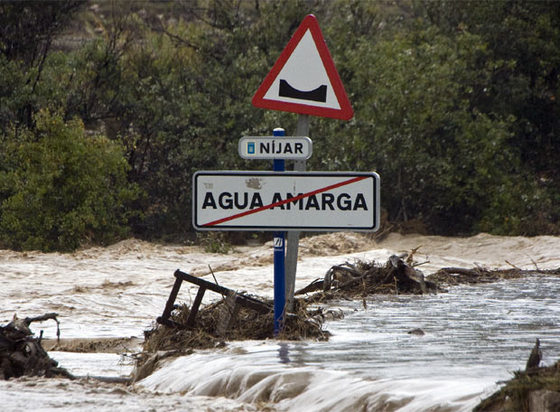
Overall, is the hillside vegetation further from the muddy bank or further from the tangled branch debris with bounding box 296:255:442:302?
the muddy bank

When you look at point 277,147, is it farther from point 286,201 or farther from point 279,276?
point 279,276

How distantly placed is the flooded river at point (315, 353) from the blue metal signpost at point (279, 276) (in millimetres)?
281

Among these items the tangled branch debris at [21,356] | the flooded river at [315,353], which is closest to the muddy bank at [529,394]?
the flooded river at [315,353]

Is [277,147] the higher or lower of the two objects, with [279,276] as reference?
higher

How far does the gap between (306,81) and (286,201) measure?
0.77m

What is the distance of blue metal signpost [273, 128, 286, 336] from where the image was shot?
6305 millimetres

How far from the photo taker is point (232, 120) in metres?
23.9

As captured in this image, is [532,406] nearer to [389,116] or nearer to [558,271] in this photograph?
[558,271]

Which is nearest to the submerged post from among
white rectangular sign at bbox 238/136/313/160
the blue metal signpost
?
the blue metal signpost

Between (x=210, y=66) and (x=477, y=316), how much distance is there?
62.3 ft

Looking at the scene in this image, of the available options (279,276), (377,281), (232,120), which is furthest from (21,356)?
(232,120)

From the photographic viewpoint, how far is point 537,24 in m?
29.5

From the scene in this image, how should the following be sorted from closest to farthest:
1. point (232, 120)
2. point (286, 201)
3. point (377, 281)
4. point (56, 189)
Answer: point (286, 201) < point (377, 281) < point (56, 189) < point (232, 120)

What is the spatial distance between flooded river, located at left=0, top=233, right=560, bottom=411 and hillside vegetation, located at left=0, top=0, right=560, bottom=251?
7.00m
